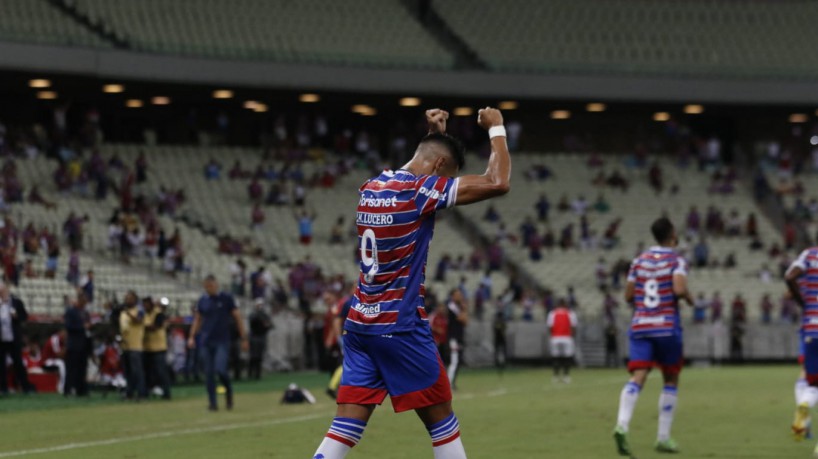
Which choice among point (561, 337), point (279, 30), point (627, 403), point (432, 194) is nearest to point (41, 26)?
point (279, 30)

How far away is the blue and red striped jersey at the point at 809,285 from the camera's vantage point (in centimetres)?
1541

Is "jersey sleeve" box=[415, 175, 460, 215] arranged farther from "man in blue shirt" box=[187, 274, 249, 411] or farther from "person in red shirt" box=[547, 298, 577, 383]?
"person in red shirt" box=[547, 298, 577, 383]

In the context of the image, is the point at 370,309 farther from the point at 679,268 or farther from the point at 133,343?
the point at 133,343

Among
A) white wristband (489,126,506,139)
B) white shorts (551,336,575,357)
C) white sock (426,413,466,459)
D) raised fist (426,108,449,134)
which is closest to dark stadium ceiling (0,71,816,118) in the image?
white shorts (551,336,575,357)

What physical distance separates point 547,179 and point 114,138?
51.9 ft

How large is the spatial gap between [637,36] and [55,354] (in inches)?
1258

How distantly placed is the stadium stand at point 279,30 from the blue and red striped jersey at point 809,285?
32481mm

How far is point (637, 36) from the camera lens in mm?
54500

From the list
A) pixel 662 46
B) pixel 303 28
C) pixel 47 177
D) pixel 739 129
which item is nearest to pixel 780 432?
pixel 47 177

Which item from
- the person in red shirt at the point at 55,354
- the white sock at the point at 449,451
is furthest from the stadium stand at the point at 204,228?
the white sock at the point at 449,451

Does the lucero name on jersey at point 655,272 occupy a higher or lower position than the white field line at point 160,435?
higher

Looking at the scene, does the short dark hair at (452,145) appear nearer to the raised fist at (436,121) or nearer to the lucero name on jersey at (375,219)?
the raised fist at (436,121)

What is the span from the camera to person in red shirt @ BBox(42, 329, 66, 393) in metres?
27.7

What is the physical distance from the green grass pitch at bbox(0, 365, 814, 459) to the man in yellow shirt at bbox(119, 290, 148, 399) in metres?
0.53
